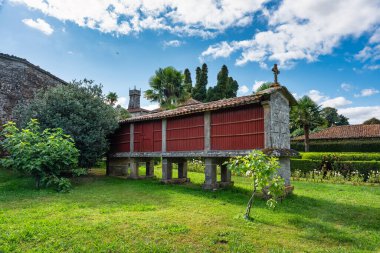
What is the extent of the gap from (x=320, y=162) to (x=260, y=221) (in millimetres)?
13533

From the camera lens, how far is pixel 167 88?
3062 centimetres

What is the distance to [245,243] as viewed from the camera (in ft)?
19.1

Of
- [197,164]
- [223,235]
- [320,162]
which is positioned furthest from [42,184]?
[320,162]

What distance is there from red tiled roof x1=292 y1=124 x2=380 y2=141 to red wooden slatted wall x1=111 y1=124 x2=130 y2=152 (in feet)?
80.1

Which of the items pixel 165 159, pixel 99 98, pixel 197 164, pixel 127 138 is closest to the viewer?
pixel 165 159

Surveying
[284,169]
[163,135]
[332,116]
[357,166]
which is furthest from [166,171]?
[332,116]

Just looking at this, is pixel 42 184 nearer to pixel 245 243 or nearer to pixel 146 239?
pixel 146 239

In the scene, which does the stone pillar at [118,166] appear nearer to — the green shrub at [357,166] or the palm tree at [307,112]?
the green shrub at [357,166]

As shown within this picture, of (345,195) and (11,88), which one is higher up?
(11,88)

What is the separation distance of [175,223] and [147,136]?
30.7ft

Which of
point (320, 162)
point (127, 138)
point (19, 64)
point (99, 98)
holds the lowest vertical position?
point (320, 162)

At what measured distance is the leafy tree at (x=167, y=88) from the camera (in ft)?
99.2

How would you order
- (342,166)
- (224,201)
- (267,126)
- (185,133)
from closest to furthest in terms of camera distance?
(224,201), (267,126), (185,133), (342,166)

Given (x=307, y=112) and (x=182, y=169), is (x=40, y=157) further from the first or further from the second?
(x=307, y=112)
